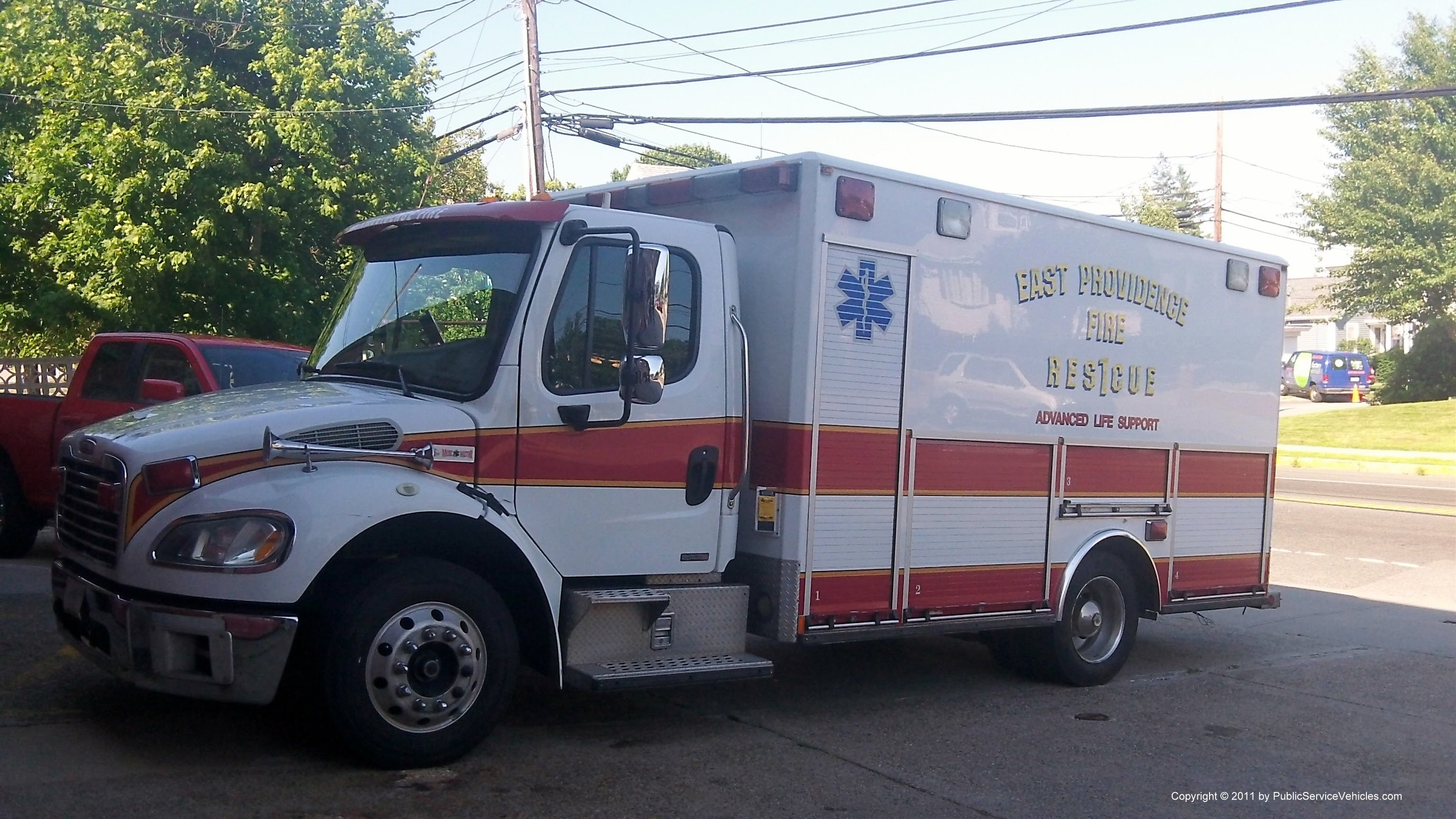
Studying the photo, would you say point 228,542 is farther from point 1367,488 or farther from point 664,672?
point 1367,488

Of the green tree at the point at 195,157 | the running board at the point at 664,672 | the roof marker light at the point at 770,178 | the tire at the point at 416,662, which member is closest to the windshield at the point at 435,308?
the tire at the point at 416,662

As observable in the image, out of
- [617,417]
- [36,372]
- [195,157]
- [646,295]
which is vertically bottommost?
Answer: [36,372]

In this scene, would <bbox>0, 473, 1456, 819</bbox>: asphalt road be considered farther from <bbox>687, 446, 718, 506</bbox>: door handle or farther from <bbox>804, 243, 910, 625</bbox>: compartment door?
<bbox>687, 446, 718, 506</bbox>: door handle

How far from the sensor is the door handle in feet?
21.2

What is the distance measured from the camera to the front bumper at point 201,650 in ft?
16.7

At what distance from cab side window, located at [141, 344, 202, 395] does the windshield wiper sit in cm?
360

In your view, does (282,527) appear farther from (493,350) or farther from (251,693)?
(493,350)

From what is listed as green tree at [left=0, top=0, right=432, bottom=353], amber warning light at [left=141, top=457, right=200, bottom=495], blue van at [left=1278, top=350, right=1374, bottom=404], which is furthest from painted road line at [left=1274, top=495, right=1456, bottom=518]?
blue van at [left=1278, top=350, right=1374, bottom=404]

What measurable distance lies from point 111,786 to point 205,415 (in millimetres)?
1565

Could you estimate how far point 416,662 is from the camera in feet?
18.1

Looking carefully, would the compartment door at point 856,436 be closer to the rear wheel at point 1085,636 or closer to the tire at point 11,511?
the rear wheel at point 1085,636

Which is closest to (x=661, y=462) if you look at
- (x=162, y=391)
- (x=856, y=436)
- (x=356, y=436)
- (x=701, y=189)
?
(x=856, y=436)

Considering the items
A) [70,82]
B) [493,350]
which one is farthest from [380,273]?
[70,82]

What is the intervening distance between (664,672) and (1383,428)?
34.7 metres
